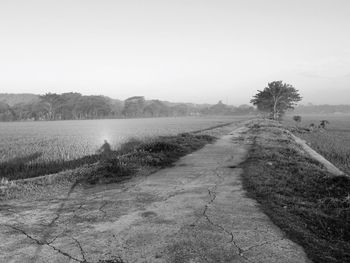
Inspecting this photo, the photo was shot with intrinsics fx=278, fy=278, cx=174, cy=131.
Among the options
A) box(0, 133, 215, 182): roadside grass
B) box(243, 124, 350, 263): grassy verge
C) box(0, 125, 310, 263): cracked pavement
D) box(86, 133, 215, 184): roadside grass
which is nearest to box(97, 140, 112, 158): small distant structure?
box(0, 133, 215, 182): roadside grass

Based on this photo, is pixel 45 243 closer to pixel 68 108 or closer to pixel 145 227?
pixel 145 227

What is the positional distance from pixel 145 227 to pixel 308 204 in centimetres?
353

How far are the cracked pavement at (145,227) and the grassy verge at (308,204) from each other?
0.27m

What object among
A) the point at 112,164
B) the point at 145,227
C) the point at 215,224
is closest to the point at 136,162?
the point at 112,164

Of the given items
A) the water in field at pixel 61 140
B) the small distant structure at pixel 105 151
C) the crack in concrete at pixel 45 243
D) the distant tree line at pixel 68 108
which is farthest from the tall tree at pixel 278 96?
the distant tree line at pixel 68 108

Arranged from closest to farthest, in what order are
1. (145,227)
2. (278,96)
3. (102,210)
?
(145,227) → (102,210) → (278,96)

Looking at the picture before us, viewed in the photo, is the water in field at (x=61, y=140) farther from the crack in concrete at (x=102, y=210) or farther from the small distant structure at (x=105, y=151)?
the crack in concrete at (x=102, y=210)

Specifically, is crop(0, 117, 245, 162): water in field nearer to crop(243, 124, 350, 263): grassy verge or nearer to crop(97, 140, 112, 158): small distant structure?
crop(97, 140, 112, 158): small distant structure

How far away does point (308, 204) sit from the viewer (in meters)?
5.91

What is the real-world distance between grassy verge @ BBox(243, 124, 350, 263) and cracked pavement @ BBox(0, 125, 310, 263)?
0.88 ft

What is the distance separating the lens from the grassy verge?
13.7 ft

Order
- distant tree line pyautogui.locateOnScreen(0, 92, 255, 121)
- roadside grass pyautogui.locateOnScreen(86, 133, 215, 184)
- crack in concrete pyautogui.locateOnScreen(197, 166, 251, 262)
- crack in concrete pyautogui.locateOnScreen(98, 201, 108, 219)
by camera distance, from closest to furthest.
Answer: crack in concrete pyautogui.locateOnScreen(197, 166, 251, 262) → crack in concrete pyautogui.locateOnScreen(98, 201, 108, 219) → roadside grass pyautogui.locateOnScreen(86, 133, 215, 184) → distant tree line pyautogui.locateOnScreen(0, 92, 255, 121)

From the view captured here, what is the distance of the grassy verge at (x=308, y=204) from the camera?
4.18 metres

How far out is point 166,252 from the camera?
3.94m
